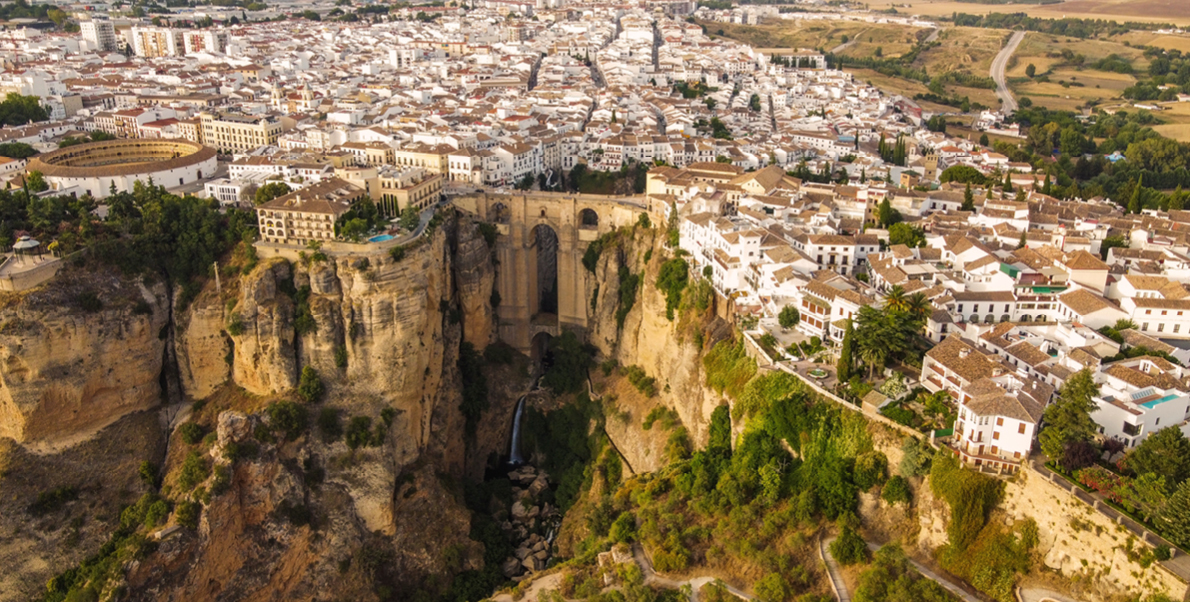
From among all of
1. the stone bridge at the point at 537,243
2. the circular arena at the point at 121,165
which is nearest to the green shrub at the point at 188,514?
the circular arena at the point at 121,165

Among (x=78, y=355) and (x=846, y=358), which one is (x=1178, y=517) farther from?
(x=78, y=355)

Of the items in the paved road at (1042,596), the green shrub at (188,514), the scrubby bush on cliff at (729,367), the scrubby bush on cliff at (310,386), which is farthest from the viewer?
the scrubby bush on cliff at (310,386)

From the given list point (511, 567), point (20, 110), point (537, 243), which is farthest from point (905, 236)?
point (20, 110)

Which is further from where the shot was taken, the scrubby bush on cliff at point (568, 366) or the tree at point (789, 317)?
the scrubby bush on cliff at point (568, 366)

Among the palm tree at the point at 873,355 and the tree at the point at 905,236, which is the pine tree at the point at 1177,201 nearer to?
the tree at the point at 905,236

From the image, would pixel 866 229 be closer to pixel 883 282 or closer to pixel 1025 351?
pixel 883 282

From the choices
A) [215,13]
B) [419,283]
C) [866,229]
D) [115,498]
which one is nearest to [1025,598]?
[866,229]

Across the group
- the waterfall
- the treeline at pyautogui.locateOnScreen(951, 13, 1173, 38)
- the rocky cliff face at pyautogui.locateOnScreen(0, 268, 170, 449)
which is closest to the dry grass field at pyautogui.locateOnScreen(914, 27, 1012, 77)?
the treeline at pyautogui.locateOnScreen(951, 13, 1173, 38)
